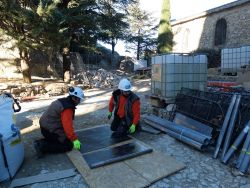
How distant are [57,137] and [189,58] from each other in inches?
145

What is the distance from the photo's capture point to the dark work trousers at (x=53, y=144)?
4.09 m

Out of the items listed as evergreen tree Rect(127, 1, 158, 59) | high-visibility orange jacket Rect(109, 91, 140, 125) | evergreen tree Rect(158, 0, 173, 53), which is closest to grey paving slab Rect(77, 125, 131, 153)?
high-visibility orange jacket Rect(109, 91, 140, 125)

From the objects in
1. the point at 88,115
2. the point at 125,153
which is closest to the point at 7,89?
the point at 88,115

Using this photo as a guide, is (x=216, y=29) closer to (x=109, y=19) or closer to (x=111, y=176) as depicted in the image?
(x=109, y=19)

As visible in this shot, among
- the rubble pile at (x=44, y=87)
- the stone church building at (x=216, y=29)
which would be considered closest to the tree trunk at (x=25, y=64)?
the rubble pile at (x=44, y=87)

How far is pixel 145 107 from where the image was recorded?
25.1 feet

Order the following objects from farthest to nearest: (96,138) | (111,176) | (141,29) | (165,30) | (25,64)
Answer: (141,29) → (165,30) → (25,64) → (96,138) → (111,176)

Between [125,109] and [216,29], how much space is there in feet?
55.6

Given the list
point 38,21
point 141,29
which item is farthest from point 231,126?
point 141,29

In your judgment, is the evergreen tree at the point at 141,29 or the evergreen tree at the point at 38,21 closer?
the evergreen tree at the point at 38,21

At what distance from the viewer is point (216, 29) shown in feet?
63.8

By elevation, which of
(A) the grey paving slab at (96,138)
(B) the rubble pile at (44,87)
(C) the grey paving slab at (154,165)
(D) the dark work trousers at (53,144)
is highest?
(B) the rubble pile at (44,87)

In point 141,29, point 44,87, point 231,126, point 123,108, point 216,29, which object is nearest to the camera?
point 231,126

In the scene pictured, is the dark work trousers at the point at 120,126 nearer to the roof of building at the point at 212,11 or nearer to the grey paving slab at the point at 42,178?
the grey paving slab at the point at 42,178
